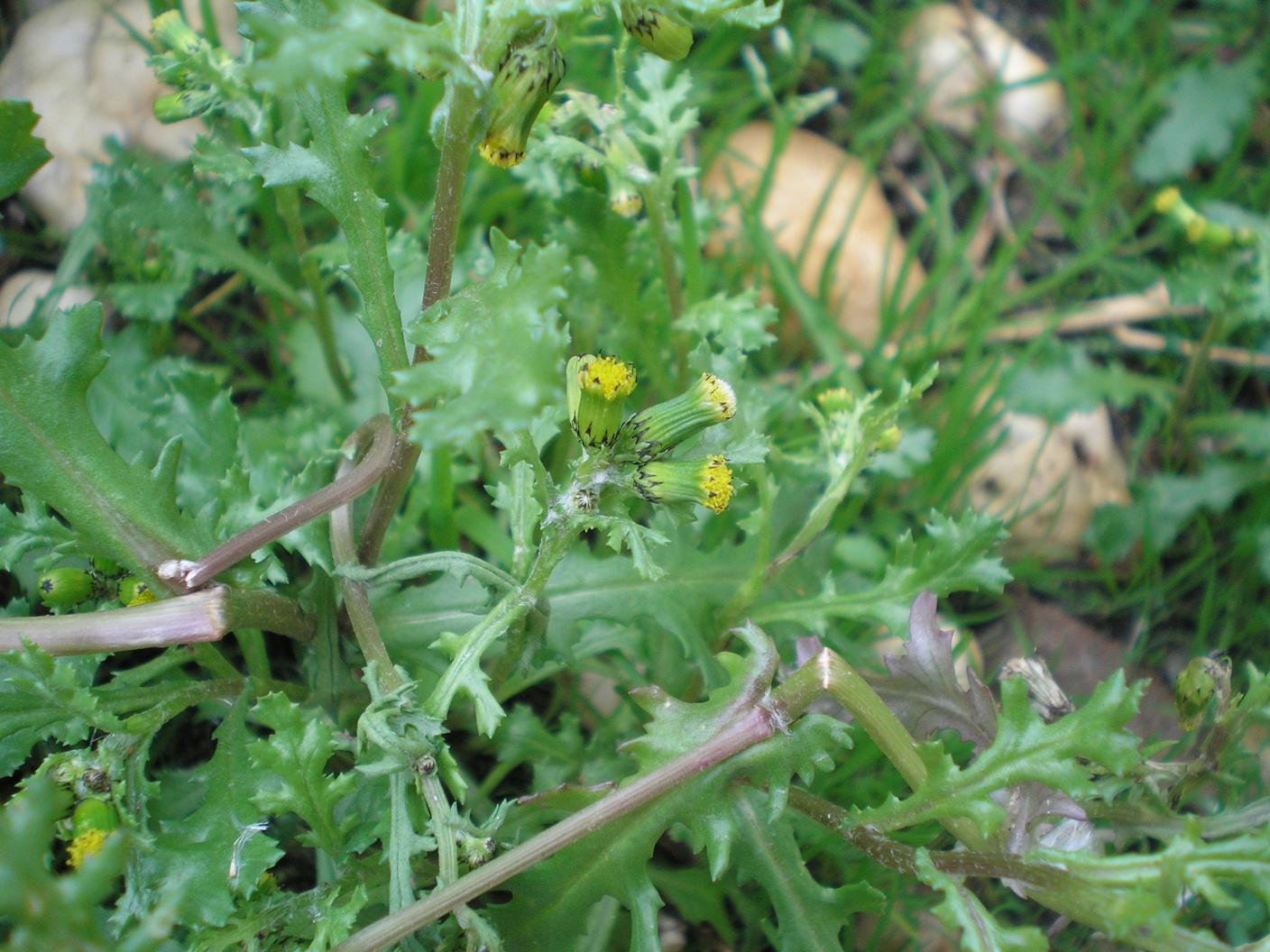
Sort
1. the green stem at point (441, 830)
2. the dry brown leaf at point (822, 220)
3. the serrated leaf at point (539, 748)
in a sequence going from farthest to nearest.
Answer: the dry brown leaf at point (822, 220)
the serrated leaf at point (539, 748)
the green stem at point (441, 830)

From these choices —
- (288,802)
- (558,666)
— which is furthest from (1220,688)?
(288,802)

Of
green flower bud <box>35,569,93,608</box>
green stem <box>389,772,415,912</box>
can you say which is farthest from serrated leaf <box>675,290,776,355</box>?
green flower bud <box>35,569,93,608</box>

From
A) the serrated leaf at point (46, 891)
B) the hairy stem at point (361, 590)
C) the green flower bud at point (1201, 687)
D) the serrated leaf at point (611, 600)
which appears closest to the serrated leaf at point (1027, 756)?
the green flower bud at point (1201, 687)

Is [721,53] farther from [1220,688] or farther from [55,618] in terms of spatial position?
[55,618]

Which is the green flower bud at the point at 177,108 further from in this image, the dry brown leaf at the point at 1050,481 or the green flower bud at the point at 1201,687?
the dry brown leaf at the point at 1050,481

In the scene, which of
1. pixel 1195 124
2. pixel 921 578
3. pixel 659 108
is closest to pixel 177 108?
pixel 659 108

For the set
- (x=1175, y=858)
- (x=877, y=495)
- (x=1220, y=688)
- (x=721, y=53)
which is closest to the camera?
(x=1175, y=858)

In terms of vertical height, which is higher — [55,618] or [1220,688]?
[55,618]
